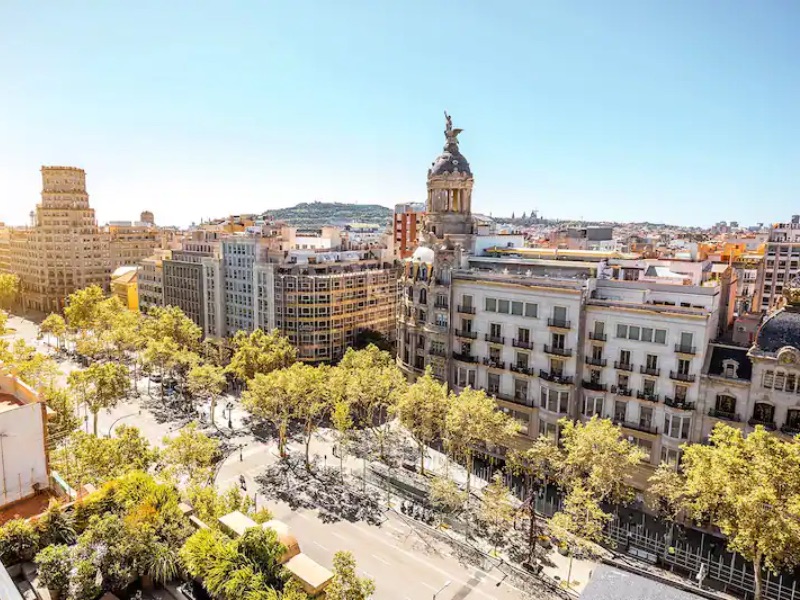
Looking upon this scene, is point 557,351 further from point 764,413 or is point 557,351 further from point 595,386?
point 764,413

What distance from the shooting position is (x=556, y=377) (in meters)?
75.2

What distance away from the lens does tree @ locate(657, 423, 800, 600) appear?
4578 cm

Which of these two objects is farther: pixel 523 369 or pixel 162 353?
pixel 162 353

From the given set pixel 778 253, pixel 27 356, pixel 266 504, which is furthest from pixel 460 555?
pixel 778 253

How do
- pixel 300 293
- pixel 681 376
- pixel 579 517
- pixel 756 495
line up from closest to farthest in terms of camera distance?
pixel 756 495 → pixel 579 517 → pixel 681 376 → pixel 300 293

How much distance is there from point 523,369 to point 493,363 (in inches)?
193

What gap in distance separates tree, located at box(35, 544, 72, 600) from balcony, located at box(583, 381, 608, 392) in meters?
64.8

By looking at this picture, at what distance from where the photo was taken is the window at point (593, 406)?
73250 millimetres

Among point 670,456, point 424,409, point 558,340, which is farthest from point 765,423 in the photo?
point 424,409

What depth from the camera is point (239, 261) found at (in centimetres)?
12769

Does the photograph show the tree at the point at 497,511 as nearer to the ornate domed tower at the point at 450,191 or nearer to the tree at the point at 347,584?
the tree at the point at 347,584

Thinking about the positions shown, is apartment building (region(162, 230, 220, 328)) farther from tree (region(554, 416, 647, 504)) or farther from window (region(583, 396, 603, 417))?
tree (region(554, 416, 647, 504))

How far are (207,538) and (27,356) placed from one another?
304ft

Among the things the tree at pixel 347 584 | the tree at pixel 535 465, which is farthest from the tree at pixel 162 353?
the tree at pixel 347 584
